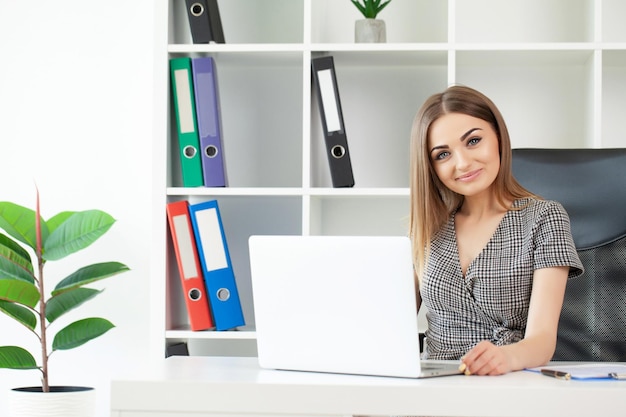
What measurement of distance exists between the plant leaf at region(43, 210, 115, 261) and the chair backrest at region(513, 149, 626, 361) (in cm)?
122

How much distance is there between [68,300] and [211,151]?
0.60m

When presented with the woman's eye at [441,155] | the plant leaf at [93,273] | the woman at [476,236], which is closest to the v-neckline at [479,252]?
the woman at [476,236]

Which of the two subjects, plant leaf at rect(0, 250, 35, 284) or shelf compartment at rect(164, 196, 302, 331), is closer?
plant leaf at rect(0, 250, 35, 284)

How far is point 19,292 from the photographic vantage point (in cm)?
234

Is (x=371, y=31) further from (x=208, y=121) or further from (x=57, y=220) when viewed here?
(x=57, y=220)

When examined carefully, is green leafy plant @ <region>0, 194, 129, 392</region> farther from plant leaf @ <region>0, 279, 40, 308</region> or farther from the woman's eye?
the woman's eye

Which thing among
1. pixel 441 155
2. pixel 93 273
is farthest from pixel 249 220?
pixel 441 155

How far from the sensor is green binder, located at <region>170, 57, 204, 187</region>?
2.40m

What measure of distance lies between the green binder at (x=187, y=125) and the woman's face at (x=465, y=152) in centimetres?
90

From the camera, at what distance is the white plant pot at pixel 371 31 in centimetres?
243

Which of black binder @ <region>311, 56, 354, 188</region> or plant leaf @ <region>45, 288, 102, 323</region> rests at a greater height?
black binder @ <region>311, 56, 354, 188</region>

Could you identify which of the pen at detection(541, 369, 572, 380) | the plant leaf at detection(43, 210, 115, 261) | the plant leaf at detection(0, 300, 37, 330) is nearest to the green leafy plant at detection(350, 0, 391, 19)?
the plant leaf at detection(43, 210, 115, 261)

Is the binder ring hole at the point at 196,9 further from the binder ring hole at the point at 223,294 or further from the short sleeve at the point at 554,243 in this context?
the short sleeve at the point at 554,243

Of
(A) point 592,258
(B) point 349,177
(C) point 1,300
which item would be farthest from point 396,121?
(C) point 1,300
